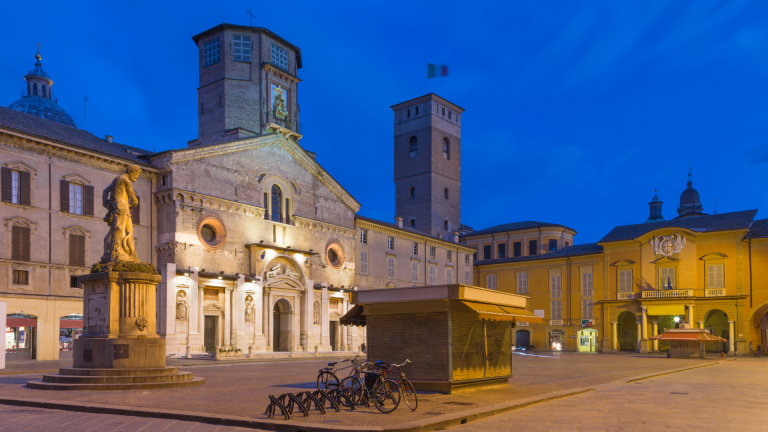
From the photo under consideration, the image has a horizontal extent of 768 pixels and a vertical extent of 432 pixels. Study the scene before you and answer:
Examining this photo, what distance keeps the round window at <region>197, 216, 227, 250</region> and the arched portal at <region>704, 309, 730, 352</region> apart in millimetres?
39346

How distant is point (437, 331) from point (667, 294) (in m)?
41.1

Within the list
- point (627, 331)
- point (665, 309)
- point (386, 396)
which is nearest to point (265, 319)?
point (386, 396)

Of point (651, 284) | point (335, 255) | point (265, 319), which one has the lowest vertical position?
point (265, 319)

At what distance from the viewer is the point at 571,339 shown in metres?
58.2

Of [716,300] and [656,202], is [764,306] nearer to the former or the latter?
[716,300]

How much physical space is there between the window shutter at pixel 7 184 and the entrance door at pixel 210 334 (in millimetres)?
12641

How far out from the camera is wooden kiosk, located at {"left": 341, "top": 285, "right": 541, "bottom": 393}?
637 inches

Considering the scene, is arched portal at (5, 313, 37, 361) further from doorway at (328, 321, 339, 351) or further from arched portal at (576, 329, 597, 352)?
arched portal at (576, 329, 597, 352)

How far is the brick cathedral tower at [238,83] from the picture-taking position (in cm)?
5012

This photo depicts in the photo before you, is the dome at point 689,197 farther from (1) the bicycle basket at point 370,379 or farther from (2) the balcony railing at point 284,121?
(1) the bicycle basket at point 370,379

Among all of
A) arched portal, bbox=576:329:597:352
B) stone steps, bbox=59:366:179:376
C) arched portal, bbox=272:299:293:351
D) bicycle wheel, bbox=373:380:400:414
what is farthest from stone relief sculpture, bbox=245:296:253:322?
arched portal, bbox=576:329:597:352

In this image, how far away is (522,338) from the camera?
62188mm

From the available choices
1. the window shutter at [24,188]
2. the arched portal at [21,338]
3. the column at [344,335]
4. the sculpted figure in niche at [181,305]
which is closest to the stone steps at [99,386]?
the arched portal at [21,338]

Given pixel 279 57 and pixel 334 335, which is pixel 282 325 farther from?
pixel 279 57
